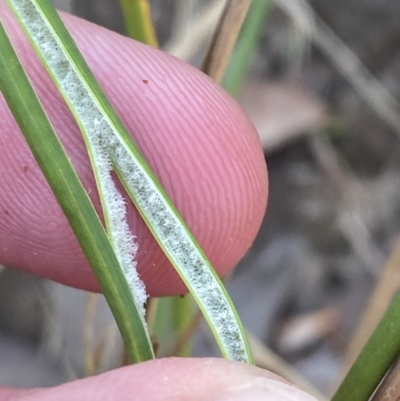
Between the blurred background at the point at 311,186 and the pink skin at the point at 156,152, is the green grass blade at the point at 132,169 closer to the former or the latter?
the pink skin at the point at 156,152

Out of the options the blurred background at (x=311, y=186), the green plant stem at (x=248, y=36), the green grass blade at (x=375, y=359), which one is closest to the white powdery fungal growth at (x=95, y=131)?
the green grass blade at (x=375, y=359)

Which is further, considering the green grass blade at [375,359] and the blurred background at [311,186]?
the blurred background at [311,186]

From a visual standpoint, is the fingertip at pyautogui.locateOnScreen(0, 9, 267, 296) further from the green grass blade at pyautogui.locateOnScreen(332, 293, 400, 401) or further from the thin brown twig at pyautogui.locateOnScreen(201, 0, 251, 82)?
the green grass blade at pyautogui.locateOnScreen(332, 293, 400, 401)

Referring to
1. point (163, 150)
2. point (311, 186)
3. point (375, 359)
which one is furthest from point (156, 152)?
point (311, 186)

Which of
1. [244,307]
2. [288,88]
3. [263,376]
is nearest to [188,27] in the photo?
[288,88]

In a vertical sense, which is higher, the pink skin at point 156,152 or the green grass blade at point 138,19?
the green grass blade at point 138,19

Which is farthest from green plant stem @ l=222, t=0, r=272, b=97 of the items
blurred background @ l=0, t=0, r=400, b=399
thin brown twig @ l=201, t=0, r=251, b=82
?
blurred background @ l=0, t=0, r=400, b=399
